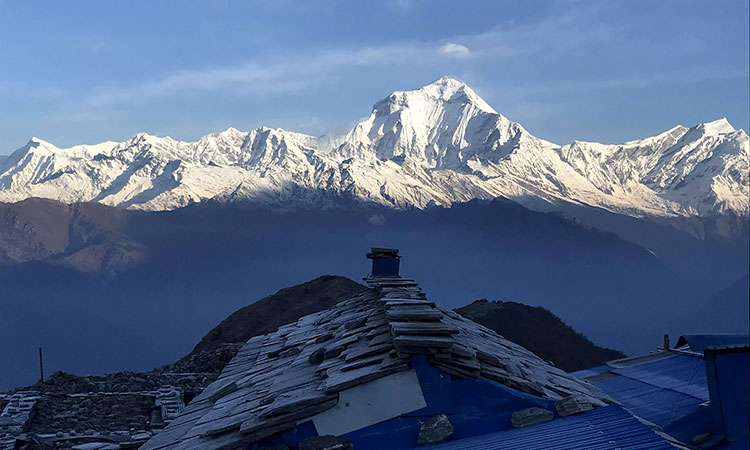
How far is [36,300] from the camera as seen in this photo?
186 metres

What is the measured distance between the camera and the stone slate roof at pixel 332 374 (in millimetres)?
8023

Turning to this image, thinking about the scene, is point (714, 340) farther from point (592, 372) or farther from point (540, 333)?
point (540, 333)

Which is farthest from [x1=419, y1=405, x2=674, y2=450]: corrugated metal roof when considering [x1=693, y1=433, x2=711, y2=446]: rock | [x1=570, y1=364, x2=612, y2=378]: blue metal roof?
[x1=570, y1=364, x2=612, y2=378]: blue metal roof

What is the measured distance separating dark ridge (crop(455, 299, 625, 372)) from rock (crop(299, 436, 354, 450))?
4477 cm

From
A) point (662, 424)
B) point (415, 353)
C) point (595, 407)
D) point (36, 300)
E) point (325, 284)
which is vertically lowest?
point (662, 424)

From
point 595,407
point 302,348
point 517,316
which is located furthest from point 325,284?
point 595,407

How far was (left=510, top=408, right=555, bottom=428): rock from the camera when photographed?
327 inches

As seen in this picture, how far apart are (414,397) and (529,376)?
2205mm

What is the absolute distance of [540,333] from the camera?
56.0m

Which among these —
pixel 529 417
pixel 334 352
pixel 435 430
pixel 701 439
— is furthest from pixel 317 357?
pixel 701 439

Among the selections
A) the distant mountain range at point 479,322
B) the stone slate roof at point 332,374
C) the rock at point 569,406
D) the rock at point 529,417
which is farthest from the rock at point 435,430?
the distant mountain range at point 479,322

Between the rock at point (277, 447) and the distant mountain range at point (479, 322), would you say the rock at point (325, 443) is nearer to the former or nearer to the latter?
the rock at point (277, 447)

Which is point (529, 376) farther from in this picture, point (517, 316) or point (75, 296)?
point (75, 296)

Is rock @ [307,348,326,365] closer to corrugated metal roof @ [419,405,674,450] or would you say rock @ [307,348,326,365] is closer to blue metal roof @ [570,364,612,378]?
corrugated metal roof @ [419,405,674,450]
